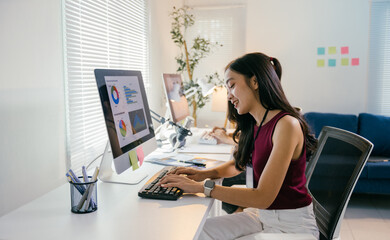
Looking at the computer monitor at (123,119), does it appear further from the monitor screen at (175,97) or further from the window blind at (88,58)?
the monitor screen at (175,97)

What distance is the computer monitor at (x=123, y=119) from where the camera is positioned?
136cm

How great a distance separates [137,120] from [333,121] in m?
2.96

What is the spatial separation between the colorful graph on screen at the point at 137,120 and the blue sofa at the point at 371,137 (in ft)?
7.96

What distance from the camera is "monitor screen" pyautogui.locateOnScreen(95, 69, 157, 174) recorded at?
1.36 metres

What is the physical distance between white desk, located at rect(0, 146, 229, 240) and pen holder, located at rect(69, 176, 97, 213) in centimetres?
2

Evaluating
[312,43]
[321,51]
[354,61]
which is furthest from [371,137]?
[312,43]

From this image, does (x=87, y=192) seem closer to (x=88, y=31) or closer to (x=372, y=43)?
(x=88, y=31)

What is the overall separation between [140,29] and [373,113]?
9.92 feet

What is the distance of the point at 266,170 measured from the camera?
1312 mm

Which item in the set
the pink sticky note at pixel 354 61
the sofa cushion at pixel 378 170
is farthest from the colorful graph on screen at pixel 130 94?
the pink sticky note at pixel 354 61

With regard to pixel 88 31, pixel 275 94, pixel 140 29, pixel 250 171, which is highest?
pixel 140 29

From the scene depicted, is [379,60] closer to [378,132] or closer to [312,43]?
[312,43]

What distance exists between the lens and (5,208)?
1.43 metres

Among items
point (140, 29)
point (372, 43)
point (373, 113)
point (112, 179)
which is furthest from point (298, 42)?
point (112, 179)
